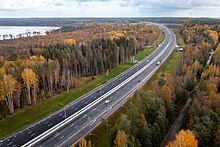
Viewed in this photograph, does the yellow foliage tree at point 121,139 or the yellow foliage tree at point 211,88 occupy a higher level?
the yellow foliage tree at point 211,88

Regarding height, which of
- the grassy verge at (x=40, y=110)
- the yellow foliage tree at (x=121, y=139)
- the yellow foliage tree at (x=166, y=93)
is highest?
the yellow foliage tree at (x=166, y=93)

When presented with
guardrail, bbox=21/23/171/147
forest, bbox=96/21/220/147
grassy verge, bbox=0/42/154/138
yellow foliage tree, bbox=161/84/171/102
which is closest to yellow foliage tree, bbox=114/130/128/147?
forest, bbox=96/21/220/147

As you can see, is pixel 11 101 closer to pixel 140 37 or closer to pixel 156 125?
pixel 156 125

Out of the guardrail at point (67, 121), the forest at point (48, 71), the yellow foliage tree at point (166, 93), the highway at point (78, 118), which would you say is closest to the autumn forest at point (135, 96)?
the forest at point (48, 71)

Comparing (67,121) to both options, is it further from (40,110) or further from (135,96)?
(135,96)

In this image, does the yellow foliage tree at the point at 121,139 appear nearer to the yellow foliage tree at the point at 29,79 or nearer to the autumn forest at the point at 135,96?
the autumn forest at the point at 135,96

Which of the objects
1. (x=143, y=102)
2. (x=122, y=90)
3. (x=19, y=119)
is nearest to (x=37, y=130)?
(x=19, y=119)

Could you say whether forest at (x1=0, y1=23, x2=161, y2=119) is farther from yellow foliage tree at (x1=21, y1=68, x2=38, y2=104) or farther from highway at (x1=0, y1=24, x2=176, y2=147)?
highway at (x1=0, y1=24, x2=176, y2=147)

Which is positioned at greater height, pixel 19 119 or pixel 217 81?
pixel 217 81

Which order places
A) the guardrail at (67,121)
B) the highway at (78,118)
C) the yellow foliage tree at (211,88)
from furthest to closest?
the yellow foliage tree at (211,88), the highway at (78,118), the guardrail at (67,121)
